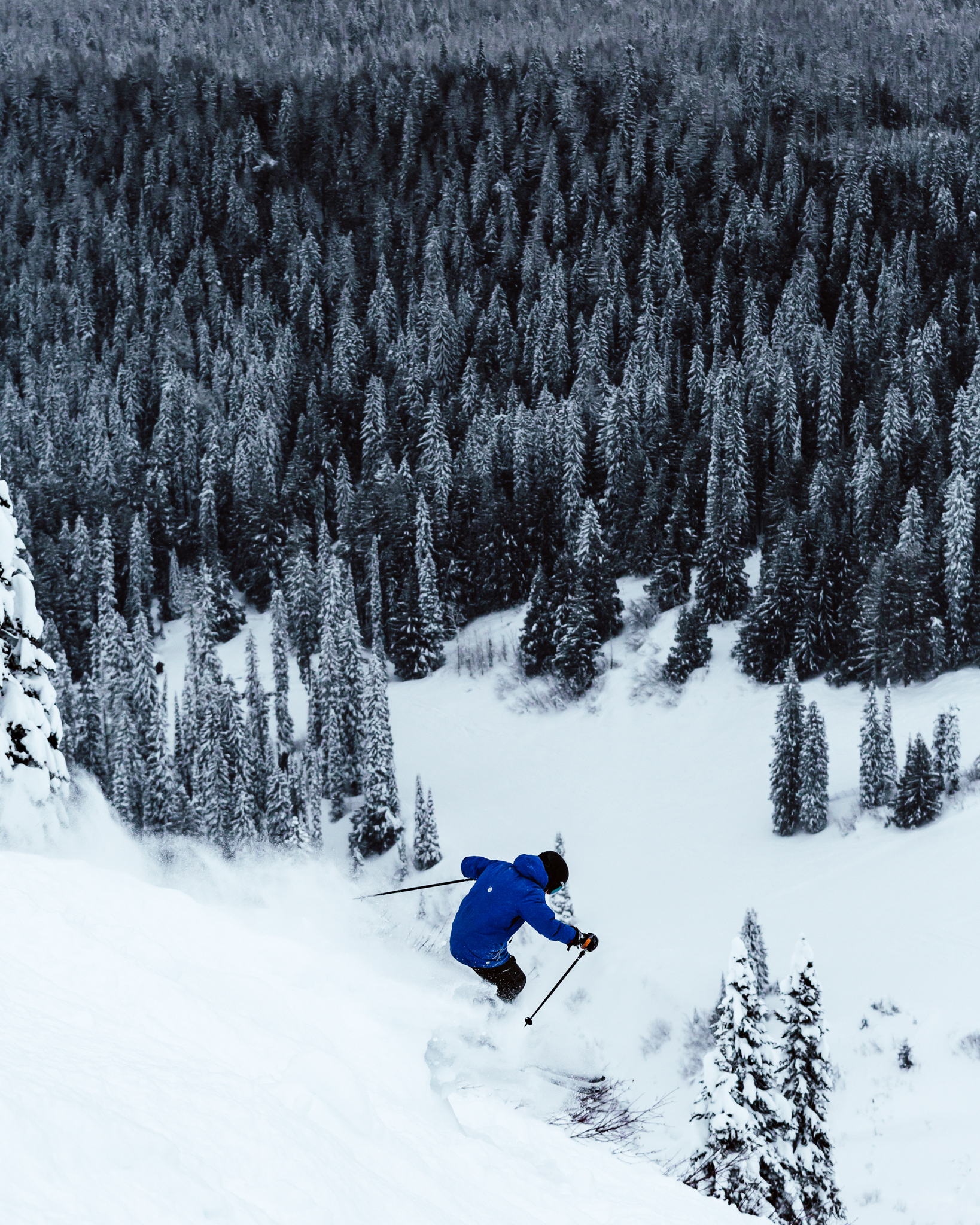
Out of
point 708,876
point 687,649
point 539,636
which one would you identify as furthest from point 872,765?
point 539,636

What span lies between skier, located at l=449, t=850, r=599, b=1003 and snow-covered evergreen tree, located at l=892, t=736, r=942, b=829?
51.3 metres

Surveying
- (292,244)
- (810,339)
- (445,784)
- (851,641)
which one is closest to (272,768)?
(445,784)

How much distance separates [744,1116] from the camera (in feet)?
71.4

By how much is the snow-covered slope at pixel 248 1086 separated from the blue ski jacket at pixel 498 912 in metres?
0.92

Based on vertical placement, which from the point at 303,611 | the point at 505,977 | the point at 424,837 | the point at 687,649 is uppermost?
the point at 505,977

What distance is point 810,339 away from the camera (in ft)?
414

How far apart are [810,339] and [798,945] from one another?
372 feet

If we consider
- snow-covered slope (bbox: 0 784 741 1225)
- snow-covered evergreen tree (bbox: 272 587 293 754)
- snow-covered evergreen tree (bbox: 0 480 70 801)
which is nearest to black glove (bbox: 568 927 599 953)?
snow-covered slope (bbox: 0 784 741 1225)

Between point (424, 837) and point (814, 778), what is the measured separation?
74.2ft

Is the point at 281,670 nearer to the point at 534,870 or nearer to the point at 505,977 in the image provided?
the point at 505,977

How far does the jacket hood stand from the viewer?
33.5 feet

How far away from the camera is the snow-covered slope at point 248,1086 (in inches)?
221

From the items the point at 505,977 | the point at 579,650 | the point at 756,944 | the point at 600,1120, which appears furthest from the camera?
the point at 579,650

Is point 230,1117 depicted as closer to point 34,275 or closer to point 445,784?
point 445,784
